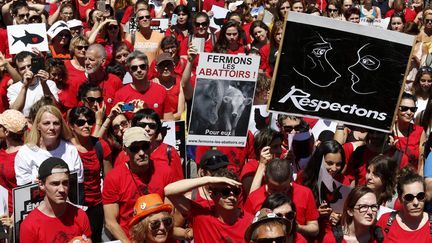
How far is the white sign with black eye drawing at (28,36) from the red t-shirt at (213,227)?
5.42 metres

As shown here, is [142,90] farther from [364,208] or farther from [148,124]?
[364,208]

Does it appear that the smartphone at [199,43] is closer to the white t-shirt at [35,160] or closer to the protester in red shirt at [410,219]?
the white t-shirt at [35,160]

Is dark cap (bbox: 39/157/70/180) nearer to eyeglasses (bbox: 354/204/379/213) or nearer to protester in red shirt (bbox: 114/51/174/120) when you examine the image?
eyeglasses (bbox: 354/204/379/213)

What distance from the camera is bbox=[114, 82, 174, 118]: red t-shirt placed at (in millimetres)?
9664

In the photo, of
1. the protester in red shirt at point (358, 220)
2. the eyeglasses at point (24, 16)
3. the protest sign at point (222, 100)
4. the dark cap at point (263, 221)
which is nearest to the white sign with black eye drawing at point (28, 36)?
the eyeglasses at point (24, 16)

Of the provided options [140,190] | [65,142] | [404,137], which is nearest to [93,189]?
[65,142]

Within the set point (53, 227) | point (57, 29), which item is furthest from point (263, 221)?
point (57, 29)

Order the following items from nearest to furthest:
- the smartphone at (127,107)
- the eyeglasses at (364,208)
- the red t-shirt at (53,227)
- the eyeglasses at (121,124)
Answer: the red t-shirt at (53,227) < the eyeglasses at (364,208) < the eyeglasses at (121,124) < the smartphone at (127,107)

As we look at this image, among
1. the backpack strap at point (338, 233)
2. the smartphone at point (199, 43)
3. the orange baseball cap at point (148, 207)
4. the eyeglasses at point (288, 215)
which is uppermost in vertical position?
the smartphone at point (199, 43)

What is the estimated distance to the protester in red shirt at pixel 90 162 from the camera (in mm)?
Answer: 8016

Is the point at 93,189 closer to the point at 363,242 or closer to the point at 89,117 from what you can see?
the point at 89,117

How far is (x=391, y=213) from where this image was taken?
7137 mm

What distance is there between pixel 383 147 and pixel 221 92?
5.25ft

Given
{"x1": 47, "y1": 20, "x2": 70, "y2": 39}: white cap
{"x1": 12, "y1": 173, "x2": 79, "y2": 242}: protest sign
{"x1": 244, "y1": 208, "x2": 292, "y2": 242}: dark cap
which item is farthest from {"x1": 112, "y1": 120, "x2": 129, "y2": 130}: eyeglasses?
{"x1": 47, "y1": 20, "x2": 70, "y2": 39}: white cap
